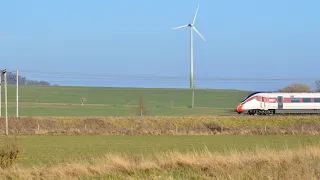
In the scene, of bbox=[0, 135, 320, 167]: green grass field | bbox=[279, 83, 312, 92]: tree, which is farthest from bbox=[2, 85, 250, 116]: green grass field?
bbox=[0, 135, 320, 167]: green grass field

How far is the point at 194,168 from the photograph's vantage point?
18.0 meters

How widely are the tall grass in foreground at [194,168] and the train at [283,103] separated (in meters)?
48.0

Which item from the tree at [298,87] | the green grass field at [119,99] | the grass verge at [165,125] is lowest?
the grass verge at [165,125]

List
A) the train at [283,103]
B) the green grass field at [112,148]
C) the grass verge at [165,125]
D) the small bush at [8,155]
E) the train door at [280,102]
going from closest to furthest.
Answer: the small bush at [8,155]
the green grass field at [112,148]
the grass verge at [165,125]
the train at [283,103]
the train door at [280,102]

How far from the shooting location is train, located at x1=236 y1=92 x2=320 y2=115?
67688 mm

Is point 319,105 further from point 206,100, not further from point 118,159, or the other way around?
point 118,159

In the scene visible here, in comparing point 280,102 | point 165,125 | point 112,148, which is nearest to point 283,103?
point 280,102

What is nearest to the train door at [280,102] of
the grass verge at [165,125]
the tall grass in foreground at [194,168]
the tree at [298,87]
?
the grass verge at [165,125]

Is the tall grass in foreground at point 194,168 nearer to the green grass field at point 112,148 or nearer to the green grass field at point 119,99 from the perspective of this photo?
the green grass field at point 112,148

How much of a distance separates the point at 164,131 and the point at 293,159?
3702cm

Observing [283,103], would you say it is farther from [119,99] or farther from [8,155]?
[8,155]

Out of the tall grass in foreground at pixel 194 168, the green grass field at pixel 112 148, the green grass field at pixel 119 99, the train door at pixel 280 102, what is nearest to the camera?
the tall grass in foreground at pixel 194 168

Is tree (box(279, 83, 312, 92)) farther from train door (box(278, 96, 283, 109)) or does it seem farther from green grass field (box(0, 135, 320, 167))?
green grass field (box(0, 135, 320, 167))

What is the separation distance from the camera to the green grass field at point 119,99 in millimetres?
91125
